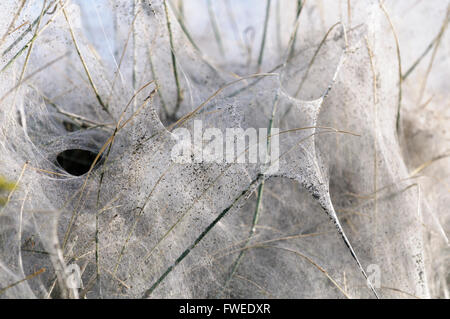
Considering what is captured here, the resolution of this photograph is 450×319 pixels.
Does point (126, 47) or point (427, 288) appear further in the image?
point (126, 47)

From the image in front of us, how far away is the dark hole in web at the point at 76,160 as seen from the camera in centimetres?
161

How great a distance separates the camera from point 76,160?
1.63 m

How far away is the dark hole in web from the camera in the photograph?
5.29 feet

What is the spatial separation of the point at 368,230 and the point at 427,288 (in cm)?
30

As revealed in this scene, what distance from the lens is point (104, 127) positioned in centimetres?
164
